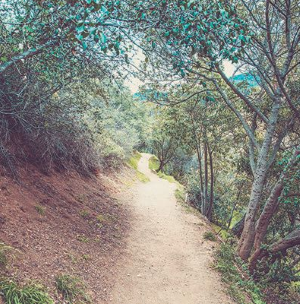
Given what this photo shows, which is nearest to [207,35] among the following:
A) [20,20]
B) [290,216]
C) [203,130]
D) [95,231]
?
[20,20]

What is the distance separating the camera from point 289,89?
730 cm

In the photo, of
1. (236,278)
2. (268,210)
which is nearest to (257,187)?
(268,210)

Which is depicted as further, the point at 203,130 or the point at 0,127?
the point at 203,130

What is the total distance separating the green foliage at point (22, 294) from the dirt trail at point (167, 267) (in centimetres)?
154

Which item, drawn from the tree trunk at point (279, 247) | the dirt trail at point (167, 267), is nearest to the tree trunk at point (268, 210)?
the tree trunk at point (279, 247)

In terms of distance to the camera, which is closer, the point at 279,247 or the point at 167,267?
the point at 167,267

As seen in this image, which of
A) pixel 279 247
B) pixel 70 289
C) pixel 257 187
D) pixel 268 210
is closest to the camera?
pixel 70 289

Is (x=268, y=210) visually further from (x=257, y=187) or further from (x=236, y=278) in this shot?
(x=236, y=278)

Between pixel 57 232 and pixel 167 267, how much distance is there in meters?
2.86

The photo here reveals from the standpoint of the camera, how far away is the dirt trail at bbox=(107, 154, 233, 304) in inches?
181

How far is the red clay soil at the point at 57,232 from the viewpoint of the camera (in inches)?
152

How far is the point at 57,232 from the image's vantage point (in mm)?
5094

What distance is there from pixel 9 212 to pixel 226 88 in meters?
8.05

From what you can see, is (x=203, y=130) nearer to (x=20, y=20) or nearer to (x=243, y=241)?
(x=243, y=241)
